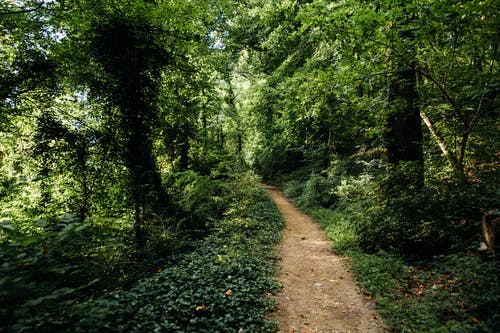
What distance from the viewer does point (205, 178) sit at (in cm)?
1038

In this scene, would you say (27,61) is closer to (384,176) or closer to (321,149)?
(384,176)

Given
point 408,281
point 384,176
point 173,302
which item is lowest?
point 408,281

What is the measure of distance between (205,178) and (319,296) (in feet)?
21.0

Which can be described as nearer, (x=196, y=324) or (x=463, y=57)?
(x=196, y=324)

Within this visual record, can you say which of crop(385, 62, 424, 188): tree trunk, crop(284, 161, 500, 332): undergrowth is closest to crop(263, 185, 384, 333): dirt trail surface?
crop(284, 161, 500, 332): undergrowth

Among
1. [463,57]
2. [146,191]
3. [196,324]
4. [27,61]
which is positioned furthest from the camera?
[146,191]

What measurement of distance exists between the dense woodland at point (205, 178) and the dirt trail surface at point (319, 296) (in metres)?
0.33

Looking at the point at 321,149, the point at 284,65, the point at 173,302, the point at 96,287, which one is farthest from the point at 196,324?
the point at 284,65

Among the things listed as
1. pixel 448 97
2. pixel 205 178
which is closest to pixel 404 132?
pixel 448 97

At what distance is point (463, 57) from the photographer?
6.35m

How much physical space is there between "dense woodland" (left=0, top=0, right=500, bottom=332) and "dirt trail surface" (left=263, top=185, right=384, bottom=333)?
33 cm

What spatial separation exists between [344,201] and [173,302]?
925 cm

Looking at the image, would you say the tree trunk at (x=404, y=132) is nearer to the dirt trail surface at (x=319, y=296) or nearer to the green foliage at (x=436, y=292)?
the green foliage at (x=436, y=292)

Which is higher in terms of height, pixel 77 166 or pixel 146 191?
pixel 77 166
